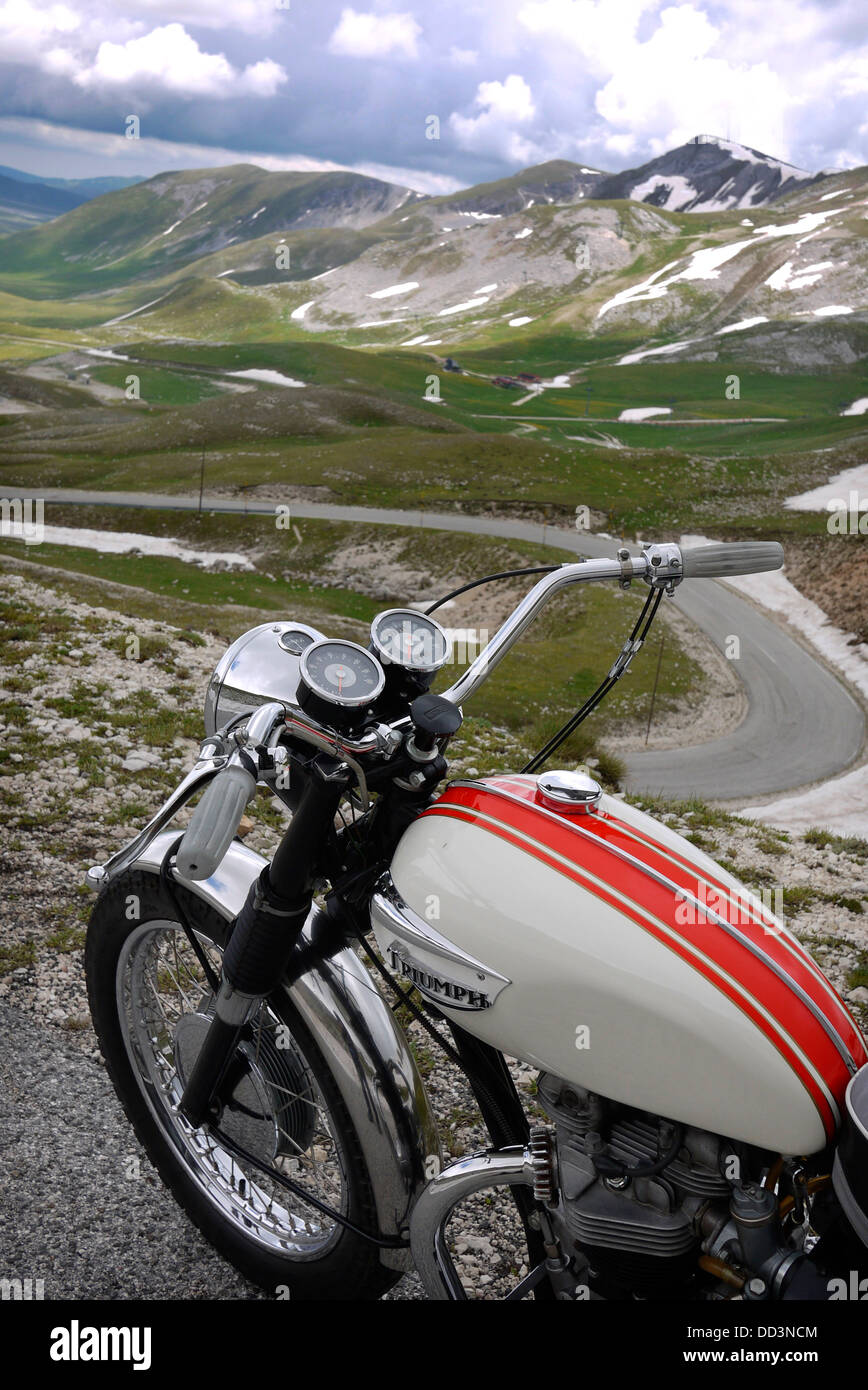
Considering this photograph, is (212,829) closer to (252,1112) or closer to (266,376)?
(252,1112)

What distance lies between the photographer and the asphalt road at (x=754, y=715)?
33062mm

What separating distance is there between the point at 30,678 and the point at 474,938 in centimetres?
1071

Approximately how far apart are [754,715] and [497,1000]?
128 feet

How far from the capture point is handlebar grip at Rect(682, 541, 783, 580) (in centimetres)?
316

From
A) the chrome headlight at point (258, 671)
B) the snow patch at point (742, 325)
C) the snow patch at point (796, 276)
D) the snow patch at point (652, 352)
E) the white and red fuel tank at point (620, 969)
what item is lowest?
the white and red fuel tank at point (620, 969)

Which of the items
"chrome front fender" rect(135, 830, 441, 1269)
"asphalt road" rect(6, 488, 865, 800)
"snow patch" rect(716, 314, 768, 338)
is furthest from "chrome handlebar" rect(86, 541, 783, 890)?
"snow patch" rect(716, 314, 768, 338)

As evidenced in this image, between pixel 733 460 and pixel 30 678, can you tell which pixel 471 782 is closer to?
pixel 30 678

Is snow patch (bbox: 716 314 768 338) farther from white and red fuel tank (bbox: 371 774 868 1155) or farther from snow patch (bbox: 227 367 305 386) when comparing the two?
white and red fuel tank (bbox: 371 774 868 1155)

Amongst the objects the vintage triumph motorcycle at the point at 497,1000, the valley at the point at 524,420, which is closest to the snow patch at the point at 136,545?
the valley at the point at 524,420

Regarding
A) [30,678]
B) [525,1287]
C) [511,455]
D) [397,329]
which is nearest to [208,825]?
[525,1287]

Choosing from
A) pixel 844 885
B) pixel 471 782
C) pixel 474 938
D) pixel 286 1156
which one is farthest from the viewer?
pixel 844 885

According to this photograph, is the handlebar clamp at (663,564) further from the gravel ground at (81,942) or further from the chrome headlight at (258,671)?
the gravel ground at (81,942)

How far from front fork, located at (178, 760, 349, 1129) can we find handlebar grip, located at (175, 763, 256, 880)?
1.89 ft

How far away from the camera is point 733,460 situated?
72000 millimetres
